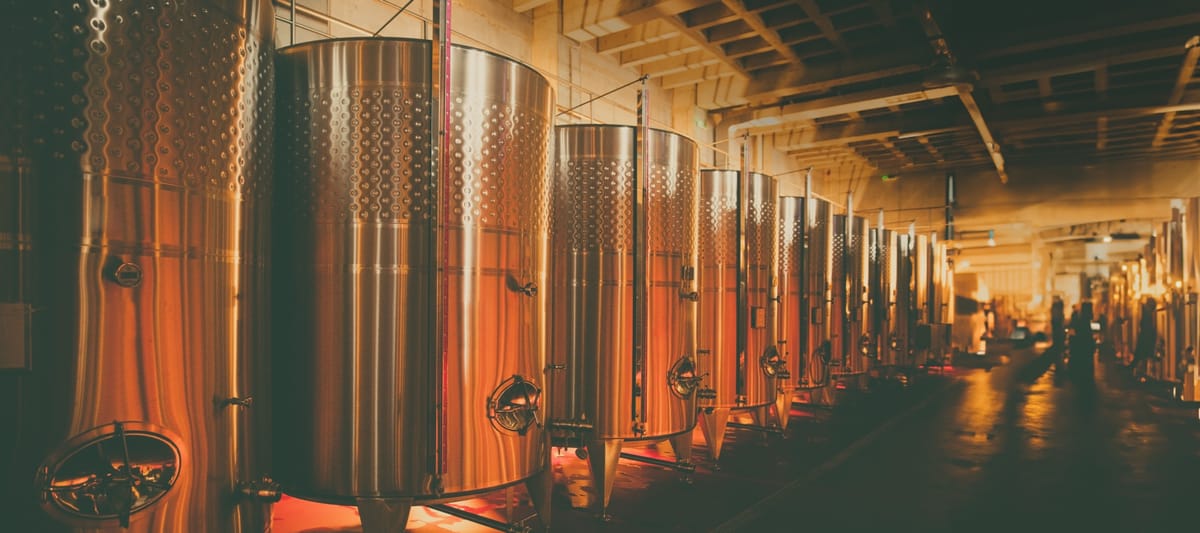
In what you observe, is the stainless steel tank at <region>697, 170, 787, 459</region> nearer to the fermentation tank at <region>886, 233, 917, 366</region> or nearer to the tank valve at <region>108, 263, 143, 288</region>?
the tank valve at <region>108, 263, 143, 288</region>

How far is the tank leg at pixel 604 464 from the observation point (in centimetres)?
431

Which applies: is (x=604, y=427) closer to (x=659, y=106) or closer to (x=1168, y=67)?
(x=659, y=106)

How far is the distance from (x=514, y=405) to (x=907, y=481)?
12.4ft

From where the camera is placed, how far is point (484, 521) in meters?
3.94

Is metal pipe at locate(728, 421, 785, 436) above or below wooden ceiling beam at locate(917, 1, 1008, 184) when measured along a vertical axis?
below

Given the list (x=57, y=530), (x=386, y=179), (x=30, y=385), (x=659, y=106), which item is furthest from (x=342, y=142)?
(x=659, y=106)

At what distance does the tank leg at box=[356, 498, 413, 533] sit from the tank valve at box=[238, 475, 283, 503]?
0.39 m

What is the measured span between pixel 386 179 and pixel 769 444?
5.02 meters

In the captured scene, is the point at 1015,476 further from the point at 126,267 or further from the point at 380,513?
the point at 126,267

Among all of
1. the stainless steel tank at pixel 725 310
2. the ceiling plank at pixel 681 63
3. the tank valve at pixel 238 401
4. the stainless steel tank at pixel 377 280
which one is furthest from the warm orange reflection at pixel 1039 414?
the tank valve at pixel 238 401

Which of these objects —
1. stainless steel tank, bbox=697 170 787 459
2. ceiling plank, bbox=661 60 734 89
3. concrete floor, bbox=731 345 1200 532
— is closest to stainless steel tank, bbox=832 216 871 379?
concrete floor, bbox=731 345 1200 532

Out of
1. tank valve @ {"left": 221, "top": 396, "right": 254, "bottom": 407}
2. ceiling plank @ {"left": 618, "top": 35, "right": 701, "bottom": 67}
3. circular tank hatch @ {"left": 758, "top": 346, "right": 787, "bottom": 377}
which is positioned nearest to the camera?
tank valve @ {"left": 221, "top": 396, "right": 254, "bottom": 407}

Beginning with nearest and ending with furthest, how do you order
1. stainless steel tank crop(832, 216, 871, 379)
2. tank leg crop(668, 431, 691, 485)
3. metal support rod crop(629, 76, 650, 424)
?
1. metal support rod crop(629, 76, 650, 424)
2. tank leg crop(668, 431, 691, 485)
3. stainless steel tank crop(832, 216, 871, 379)

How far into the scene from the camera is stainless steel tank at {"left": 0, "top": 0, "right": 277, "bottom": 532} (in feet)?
6.28
